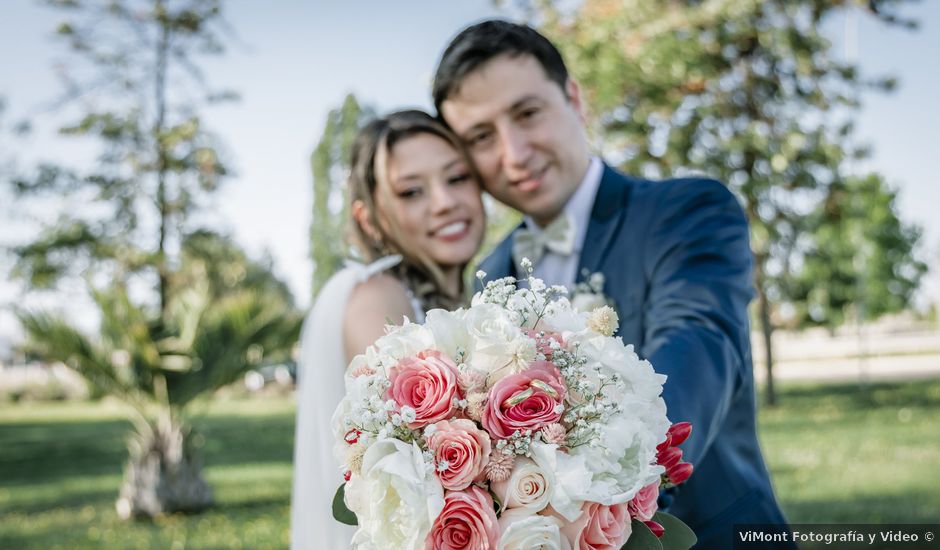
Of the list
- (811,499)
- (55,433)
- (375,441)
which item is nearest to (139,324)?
(811,499)

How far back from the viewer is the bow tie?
10.9 ft

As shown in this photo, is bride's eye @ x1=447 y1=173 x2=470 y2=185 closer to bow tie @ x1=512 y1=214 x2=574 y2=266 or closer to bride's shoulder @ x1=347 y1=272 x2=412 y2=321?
bow tie @ x1=512 y1=214 x2=574 y2=266

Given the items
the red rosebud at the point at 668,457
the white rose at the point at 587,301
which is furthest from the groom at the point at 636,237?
the red rosebud at the point at 668,457

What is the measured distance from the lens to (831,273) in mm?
45750

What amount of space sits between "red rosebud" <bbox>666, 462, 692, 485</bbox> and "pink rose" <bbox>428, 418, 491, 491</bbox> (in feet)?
1.26

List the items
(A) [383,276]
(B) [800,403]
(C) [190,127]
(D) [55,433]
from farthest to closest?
(C) [190,127]
(D) [55,433]
(B) [800,403]
(A) [383,276]

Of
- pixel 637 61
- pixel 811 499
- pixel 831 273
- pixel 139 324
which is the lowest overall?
pixel 831 273

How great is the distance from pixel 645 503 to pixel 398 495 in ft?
1.43

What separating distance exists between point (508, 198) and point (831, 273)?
46309 millimetres

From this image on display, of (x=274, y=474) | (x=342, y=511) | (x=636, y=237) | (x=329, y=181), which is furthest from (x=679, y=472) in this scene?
(x=274, y=474)

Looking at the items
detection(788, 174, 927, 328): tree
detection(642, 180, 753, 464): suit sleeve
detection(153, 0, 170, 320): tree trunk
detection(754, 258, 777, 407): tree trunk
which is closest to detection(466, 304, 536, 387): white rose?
detection(642, 180, 753, 464): suit sleeve

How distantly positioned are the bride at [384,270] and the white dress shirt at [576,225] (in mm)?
A: 311

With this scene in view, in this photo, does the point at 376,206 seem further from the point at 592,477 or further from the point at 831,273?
the point at 831,273

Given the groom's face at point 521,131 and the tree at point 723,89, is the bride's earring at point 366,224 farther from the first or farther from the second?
the tree at point 723,89
